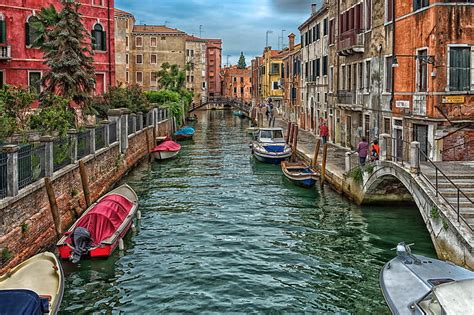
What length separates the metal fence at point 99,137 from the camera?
21344mm

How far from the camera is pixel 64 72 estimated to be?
83.6 ft

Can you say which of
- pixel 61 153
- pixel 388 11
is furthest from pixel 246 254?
pixel 388 11

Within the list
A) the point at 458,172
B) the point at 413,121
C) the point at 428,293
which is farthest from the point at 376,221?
the point at 428,293

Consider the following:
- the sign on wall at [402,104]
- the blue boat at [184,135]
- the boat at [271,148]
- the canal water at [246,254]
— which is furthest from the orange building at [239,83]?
the sign on wall at [402,104]

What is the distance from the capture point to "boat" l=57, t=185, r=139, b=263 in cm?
1272

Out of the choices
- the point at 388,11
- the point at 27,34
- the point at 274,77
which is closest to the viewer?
the point at 388,11

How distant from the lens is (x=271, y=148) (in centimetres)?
3100

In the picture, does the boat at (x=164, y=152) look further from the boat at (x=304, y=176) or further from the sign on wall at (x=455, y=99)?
the sign on wall at (x=455, y=99)

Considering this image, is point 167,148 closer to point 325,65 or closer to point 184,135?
point 325,65

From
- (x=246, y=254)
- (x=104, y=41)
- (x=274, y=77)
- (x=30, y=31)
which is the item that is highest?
(x=274, y=77)

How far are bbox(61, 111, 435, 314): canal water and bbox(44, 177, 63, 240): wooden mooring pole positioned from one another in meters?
1.91

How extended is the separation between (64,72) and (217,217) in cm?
A: 1218

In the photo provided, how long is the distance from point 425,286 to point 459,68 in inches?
447

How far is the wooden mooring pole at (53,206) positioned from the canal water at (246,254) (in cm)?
191
